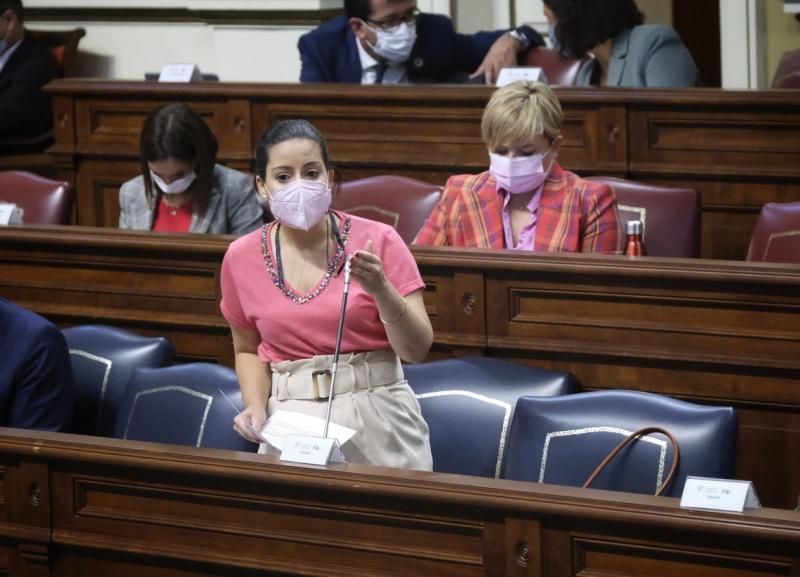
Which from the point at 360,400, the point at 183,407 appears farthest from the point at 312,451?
the point at 183,407

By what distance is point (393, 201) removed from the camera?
3684mm

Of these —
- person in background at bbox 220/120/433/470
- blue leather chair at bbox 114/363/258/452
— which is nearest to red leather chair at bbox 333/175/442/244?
blue leather chair at bbox 114/363/258/452

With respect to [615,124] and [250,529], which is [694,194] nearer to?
[615,124]

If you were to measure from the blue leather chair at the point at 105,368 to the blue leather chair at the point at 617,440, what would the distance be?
864 millimetres

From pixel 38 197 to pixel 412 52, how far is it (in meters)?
1.26

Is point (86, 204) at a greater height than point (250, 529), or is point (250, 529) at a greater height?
point (86, 204)

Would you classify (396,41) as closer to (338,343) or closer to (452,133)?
(452,133)

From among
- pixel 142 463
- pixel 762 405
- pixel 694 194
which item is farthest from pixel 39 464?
pixel 694 194

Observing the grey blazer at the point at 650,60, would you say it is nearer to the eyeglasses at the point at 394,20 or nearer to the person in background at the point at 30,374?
the eyeglasses at the point at 394,20

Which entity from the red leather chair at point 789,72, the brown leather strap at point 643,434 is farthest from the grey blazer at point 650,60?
the brown leather strap at point 643,434

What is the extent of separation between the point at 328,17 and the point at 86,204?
1.59 metres

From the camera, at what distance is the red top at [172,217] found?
3723mm

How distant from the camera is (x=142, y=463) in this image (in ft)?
6.85

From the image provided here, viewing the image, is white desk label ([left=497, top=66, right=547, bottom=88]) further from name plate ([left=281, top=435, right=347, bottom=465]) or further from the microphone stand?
name plate ([left=281, top=435, right=347, bottom=465])
